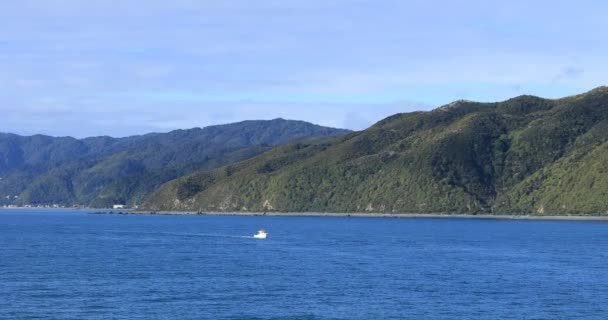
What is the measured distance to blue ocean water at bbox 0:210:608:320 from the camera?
289 ft

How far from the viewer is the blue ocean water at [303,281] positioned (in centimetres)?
8800

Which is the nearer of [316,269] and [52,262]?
[316,269]

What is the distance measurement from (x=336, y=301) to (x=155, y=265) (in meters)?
Answer: 41.4

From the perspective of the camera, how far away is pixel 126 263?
5202 inches

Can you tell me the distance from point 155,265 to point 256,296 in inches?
1359

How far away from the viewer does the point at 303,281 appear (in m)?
111

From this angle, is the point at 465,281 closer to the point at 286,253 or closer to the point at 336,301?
the point at 336,301

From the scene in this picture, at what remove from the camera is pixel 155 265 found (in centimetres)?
12888

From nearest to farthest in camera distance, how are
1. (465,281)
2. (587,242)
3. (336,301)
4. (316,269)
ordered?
(336,301) < (465,281) < (316,269) < (587,242)

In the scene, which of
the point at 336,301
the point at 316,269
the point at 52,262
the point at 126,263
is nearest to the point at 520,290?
the point at 336,301

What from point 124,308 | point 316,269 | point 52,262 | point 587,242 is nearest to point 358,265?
point 316,269

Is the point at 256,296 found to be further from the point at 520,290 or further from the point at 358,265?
the point at 358,265

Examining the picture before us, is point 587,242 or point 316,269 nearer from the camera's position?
point 316,269

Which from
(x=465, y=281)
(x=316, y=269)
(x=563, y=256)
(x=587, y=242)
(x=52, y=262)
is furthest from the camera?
(x=587, y=242)
